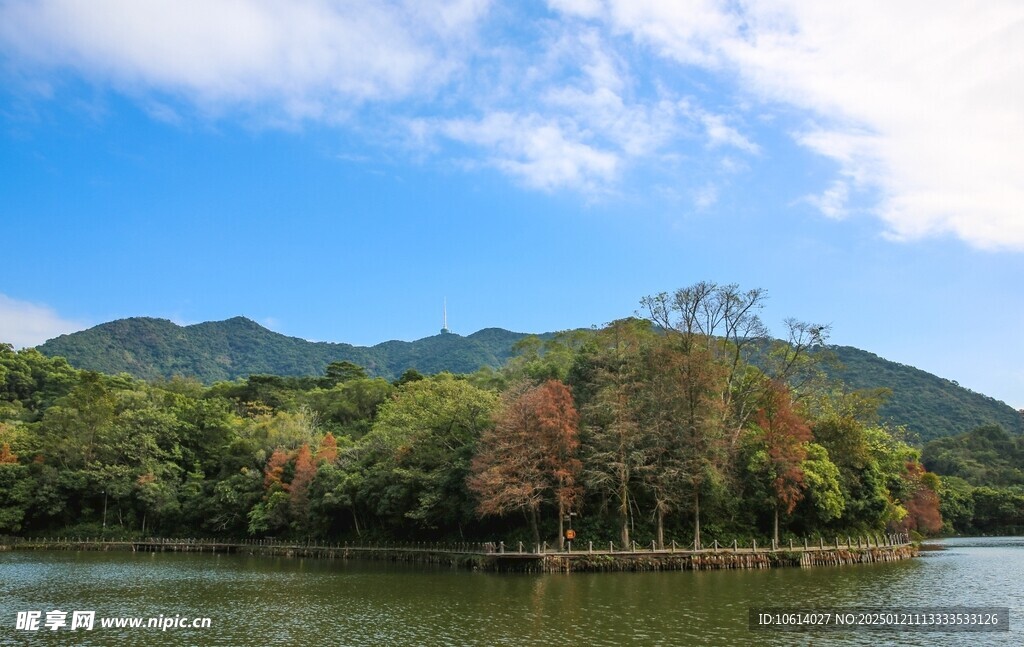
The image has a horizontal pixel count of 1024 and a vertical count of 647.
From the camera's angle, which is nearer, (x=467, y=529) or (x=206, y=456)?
(x=467, y=529)

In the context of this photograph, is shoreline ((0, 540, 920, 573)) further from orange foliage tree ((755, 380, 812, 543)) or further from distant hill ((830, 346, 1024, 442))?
distant hill ((830, 346, 1024, 442))

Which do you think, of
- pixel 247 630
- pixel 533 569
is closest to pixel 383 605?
pixel 247 630

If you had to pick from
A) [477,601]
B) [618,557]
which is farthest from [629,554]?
[477,601]

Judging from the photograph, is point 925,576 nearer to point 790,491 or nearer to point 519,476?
point 790,491

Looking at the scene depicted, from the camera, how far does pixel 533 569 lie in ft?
138

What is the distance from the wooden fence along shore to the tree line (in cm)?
149

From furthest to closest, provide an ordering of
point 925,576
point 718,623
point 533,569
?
point 533,569
point 925,576
point 718,623

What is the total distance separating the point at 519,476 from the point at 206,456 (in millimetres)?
49686

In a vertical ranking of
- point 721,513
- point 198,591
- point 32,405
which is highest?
point 32,405

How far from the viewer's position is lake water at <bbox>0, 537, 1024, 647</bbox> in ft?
73.3

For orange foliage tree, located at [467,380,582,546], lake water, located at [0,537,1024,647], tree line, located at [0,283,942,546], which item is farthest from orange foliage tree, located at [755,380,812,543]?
orange foliage tree, located at [467,380,582,546]

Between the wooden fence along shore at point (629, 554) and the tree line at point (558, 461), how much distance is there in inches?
58.8

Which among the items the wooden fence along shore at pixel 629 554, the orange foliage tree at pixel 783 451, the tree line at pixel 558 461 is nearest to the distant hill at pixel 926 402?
the tree line at pixel 558 461

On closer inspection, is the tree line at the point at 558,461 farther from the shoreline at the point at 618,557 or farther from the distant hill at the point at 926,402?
the distant hill at the point at 926,402
